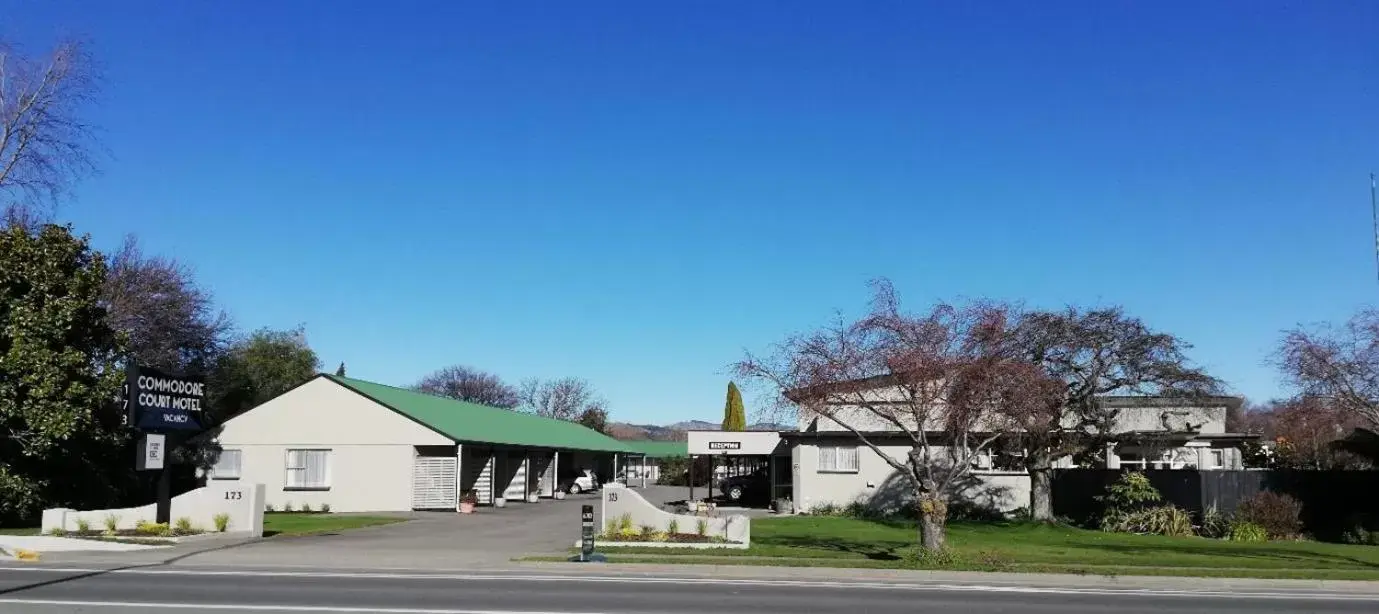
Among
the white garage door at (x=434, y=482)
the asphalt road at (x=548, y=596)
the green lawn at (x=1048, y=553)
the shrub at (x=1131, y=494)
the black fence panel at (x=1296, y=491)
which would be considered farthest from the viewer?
the white garage door at (x=434, y=482)

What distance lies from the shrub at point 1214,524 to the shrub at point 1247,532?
17.0 inches

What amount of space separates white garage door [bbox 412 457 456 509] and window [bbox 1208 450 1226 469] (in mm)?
29289

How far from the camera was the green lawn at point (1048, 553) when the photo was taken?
19.7 m

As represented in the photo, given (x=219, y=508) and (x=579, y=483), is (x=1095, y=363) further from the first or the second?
(x=579, y=483)

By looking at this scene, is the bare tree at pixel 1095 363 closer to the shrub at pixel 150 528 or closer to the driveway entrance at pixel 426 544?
the driveway entrance at pixel 426 544

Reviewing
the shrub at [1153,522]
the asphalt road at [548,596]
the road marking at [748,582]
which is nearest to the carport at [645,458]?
the shrub at [1153,522]

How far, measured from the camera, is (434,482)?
4088 cm

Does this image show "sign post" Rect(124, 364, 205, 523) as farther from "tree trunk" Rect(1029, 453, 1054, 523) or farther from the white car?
the white car

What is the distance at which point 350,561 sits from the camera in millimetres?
20359

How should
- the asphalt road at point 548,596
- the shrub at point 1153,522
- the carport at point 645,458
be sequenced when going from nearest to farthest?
the asphalt road at point 548,596
the shrub at point 1153,522
the carport at point 645,458

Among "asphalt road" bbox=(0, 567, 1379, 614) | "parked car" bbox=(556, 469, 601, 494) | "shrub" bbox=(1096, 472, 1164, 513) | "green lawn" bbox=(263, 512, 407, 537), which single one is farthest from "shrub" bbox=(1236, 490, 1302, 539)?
"parked car" bbox=(556, 469, 601, 494)

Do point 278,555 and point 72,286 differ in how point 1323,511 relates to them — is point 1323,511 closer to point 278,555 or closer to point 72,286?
point 278,555

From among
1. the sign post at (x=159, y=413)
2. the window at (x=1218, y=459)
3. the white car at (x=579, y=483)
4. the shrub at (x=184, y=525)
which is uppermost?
the sign post at (x=159, y=413)

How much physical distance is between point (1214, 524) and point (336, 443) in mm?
31401
